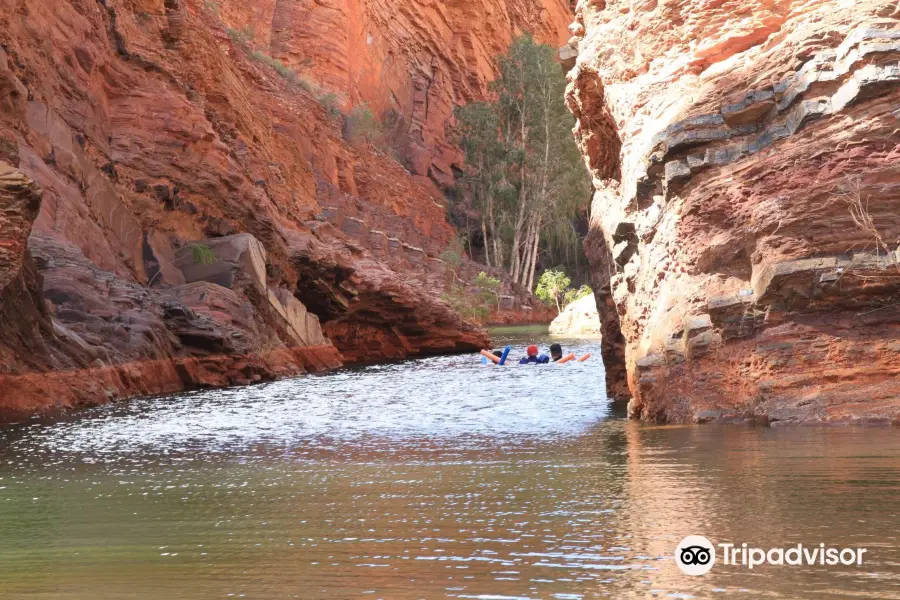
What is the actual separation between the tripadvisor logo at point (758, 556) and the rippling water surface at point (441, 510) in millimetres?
62

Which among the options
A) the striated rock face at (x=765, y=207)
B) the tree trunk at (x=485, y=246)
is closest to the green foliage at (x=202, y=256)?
the striated rock face at (x=765, y=207)

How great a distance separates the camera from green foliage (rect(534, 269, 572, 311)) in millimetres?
51375

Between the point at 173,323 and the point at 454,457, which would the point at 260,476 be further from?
the point at 173,323

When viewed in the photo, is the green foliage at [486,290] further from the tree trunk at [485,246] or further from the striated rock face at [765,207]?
the striated rock face at [765,207]

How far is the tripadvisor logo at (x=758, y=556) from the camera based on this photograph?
3.39 m

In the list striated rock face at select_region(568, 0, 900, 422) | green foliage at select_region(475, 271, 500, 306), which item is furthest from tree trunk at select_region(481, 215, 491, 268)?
striated rock face at select_region(568, 0, 900, 422)

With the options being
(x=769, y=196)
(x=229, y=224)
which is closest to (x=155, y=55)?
(x=229, y=224)

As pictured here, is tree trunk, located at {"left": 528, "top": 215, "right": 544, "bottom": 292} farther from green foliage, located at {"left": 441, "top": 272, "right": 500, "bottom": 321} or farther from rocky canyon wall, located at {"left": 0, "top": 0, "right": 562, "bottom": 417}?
rocky canyon wall, located at {"left": 0, "top": 0, "right": 562, "bottom": 417}

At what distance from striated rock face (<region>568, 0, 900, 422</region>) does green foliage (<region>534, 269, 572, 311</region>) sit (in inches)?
1589

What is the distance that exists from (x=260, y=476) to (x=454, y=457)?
5.21 ft

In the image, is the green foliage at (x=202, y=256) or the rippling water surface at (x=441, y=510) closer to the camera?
the rippling water surface at (x=441, y=510)

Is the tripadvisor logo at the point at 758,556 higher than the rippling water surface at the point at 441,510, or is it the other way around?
the tripadvisor logo at the point at 758,556

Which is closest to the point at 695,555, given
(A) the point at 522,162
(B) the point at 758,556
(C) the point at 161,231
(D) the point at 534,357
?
(B) the point at 758,556

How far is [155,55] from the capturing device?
88.6 ft
